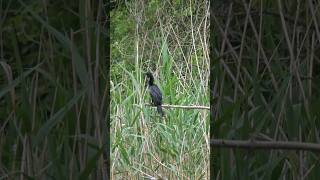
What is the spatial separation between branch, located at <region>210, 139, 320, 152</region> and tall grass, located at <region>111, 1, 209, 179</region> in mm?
58

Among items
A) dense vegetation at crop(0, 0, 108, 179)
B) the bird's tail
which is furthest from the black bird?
dense vegetation at crop(0, 0, 108, 179)

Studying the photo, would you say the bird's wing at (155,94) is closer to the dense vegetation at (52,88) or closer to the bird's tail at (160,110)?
the bird's tail at (160,110)

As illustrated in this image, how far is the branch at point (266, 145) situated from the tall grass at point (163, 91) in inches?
2.3

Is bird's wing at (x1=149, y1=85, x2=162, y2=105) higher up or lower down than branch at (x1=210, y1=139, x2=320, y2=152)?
higher up

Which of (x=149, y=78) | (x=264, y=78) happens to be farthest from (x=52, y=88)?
(x=264, y=78)

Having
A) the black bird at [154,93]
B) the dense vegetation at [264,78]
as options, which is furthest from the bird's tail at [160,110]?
the dense vegetation at [264,78]

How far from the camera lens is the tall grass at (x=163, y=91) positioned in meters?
1.80

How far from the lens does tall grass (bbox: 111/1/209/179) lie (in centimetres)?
180

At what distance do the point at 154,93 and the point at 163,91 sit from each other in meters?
0.03

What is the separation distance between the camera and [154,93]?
1.82 meters

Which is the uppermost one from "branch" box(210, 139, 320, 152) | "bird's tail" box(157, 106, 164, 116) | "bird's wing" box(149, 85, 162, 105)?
"bird's wing" box(149, 85, 162, 105)

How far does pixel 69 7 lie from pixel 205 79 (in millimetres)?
429

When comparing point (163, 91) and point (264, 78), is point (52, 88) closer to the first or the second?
point (163, 91)

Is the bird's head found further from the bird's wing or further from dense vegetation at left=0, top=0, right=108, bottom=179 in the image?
dense vegetation at left=0, top=0, right=108, bottom=179
